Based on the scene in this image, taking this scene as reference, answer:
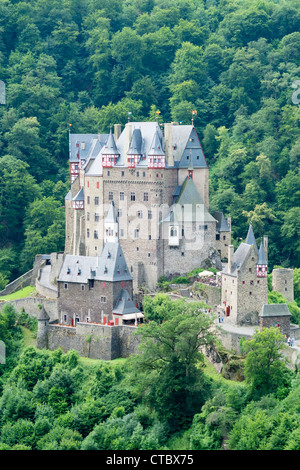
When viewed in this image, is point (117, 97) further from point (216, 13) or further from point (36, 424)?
point (36, 424)

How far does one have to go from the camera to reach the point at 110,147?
82000 mm

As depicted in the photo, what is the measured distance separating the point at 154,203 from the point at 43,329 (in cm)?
1134

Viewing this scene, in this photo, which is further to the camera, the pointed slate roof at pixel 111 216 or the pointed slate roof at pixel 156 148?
the pointed slate roof at pixel 111 216

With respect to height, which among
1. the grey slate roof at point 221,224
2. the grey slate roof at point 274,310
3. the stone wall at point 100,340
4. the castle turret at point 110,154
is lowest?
the stone wall at point 100,340

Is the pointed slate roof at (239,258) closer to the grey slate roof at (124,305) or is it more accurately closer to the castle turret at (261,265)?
the castle turret at (261,265)

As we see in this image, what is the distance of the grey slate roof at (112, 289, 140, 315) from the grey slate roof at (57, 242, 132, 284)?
1.00m

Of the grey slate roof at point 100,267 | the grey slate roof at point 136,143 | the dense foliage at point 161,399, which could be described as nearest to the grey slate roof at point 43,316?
the grey slate roof at point 100,267

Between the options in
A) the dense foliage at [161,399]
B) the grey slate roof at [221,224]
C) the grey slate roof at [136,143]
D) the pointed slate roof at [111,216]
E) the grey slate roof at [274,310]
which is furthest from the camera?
the grey slate roof at [221,224]

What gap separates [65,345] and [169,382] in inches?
369

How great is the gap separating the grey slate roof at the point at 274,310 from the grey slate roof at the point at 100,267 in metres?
9.36

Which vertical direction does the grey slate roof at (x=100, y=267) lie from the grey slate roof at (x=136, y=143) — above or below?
below

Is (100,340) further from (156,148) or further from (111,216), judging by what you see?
(156,148)

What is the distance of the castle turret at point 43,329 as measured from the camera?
76.7m

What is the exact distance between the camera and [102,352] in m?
74.4
